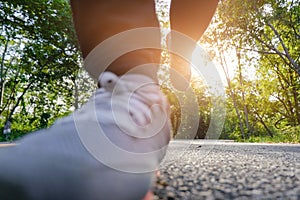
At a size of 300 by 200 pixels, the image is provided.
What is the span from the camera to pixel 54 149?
0.49 meters

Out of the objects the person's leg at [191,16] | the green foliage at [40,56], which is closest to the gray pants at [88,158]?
the person's leg at [191,16]

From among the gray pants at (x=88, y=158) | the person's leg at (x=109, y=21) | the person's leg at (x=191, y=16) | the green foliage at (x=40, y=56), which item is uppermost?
the green foliage at (x=40, y=56)

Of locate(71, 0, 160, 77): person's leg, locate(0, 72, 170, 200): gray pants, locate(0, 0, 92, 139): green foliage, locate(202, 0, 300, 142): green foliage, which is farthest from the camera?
locate(0, 0, 92, 139): green foliage

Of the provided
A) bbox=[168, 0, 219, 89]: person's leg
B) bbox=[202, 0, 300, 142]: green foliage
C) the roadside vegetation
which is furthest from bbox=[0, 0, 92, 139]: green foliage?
bbox=[168, 0, 219, 89]: person's leg

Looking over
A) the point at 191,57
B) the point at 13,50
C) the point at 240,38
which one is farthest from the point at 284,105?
the point at 191,57

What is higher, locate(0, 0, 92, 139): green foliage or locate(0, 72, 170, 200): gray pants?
locate(0, 0, 92, 139): green foliage

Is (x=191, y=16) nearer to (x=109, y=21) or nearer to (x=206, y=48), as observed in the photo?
(x=109, y=21)

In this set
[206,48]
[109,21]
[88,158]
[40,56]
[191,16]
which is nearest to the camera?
[88,158]

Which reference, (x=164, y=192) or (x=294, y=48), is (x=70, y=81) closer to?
(x=294, y=48)

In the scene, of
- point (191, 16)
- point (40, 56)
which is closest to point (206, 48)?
point (40, 56)

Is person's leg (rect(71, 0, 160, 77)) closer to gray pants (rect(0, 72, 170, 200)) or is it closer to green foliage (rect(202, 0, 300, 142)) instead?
gray pants (rect(0, 72, 170, 200))

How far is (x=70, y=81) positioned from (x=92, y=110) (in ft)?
30.8

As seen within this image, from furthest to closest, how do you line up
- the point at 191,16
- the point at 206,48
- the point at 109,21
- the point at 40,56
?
the point at 40,56 < the point at 206,48 < the point at 191,16 < the point at 109,21

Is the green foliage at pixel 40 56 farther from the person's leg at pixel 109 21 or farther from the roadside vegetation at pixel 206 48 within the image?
the person's leg at pixel 109 21
